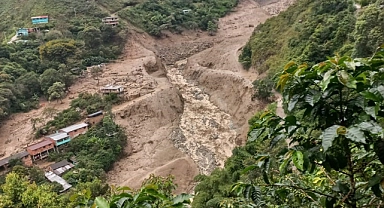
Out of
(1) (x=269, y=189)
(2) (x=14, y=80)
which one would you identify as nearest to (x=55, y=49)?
(2) (x=14, y=80)

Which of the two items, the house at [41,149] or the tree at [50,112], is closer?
the house at [41,149]

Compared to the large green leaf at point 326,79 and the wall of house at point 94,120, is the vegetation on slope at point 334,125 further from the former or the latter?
the wall of house at point 94,120

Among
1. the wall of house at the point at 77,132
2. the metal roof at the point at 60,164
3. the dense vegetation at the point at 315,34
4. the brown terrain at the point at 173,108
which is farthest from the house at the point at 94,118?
the dense vegetation at the point at 315,34

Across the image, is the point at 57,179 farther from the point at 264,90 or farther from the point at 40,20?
the point at 40,20

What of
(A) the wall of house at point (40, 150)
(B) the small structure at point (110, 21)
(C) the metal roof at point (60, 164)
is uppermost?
(B) the small structure at point (110, 21)

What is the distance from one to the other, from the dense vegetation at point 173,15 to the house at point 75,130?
19.4 meters

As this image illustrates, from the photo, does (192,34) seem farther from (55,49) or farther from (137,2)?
(55,49)

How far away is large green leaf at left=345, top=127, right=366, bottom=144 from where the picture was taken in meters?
1.68

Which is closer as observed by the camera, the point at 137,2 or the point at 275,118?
the point at 275,118

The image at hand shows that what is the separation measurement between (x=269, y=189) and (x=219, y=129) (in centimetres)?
2087

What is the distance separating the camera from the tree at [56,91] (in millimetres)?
25500

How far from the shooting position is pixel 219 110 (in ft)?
→ 85.4

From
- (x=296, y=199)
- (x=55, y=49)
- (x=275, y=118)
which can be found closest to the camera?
(x=275, y=118)

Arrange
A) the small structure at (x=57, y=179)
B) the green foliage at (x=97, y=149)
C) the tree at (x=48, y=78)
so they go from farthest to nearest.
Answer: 1. the tree at (x=48, y=78)
2. the green foliage at (x=97, y=149)
3. the small structure at (x=57, y=179)
